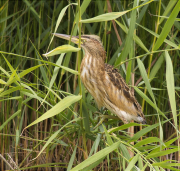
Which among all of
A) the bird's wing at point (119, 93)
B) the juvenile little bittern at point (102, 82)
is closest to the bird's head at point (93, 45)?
the juvenile little bittern at point (102, 82)

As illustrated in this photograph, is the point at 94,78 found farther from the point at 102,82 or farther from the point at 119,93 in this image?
the point at 119,93

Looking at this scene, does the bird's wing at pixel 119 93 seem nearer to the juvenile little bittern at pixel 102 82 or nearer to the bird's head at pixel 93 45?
the juvenile little bittern at pixel 102 82

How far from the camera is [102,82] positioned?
192 centimetres

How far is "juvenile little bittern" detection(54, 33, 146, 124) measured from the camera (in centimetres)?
189

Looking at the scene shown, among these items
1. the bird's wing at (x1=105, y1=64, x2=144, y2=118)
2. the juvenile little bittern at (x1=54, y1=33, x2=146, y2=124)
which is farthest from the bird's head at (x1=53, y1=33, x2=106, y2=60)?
the bird's wing at (x1=105, y1=64, x2=144, y2=118)

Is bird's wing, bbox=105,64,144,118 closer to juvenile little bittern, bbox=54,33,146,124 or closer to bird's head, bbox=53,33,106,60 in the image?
juvenile little bittern, bbox=54,33,146,124

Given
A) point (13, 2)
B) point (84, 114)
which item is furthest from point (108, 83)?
point (13, 2)

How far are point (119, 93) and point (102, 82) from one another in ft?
0.50

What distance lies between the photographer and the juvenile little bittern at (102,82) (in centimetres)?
189

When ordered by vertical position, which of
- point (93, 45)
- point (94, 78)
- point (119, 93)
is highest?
point (93, 45)

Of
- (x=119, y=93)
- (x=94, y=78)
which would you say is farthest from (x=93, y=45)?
(x=119, y=93)

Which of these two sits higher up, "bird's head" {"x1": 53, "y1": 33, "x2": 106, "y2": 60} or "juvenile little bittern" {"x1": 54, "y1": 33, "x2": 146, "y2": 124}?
"bird's head" {"x1": 53, "y1": 33, "x2": 106, "y2": 60}

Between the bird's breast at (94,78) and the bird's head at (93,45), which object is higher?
the bird's head at (93,45)

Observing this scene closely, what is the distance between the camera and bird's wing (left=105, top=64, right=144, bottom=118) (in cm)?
195
